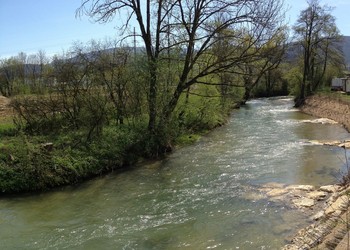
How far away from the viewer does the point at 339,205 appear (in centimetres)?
931

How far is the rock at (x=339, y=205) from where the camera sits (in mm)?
8953

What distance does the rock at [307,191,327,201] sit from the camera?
10883mm

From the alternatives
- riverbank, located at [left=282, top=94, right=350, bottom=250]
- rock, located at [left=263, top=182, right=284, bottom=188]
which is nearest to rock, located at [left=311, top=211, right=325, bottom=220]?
riverbank, located at [left=282, top=94, right=350, bottom=250]

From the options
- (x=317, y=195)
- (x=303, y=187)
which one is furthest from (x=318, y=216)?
(x=303, y=187)

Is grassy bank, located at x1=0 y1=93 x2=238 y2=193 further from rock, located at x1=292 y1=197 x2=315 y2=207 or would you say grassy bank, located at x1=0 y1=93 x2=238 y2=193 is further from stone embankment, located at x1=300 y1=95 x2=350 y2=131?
stone embankment, located at x1=300 y1=95 x2=350 y2=131

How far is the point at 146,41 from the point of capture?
19.6 meters

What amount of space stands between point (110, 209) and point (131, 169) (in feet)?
15.4

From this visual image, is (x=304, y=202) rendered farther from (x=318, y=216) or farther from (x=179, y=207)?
(x=179, y=207)

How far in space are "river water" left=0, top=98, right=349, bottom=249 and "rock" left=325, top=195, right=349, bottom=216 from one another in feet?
2.44

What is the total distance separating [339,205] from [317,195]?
178cm

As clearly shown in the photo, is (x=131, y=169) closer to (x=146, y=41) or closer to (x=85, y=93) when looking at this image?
(x=85, y=93)

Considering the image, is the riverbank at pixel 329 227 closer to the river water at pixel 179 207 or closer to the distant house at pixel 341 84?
the river water at pixel 179 207

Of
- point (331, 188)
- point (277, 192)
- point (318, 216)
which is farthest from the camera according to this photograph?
point (277, 192)

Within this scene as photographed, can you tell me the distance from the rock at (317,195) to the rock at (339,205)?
1.05 metres
